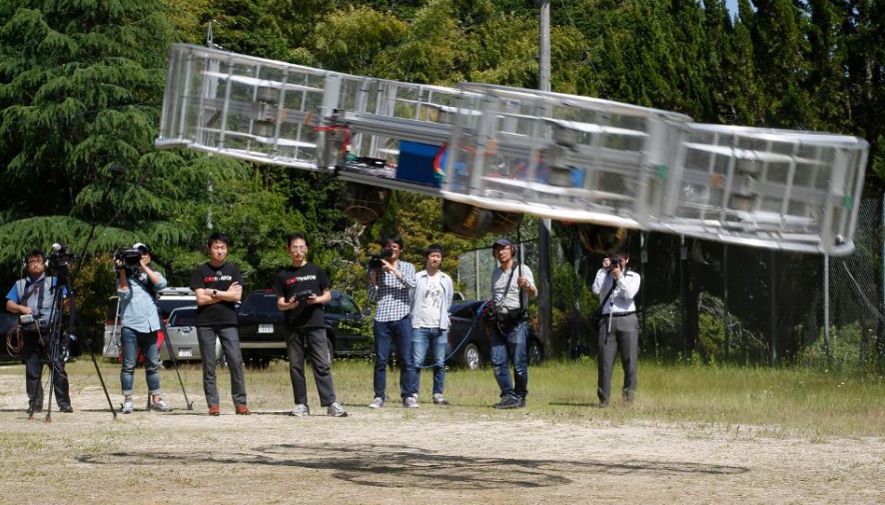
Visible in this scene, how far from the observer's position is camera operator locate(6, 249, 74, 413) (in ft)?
57.4

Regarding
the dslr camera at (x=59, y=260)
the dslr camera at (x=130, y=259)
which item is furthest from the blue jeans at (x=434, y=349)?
the dslr camera at (x=59, y=260)

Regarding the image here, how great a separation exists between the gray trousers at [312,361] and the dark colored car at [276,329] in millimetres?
11816

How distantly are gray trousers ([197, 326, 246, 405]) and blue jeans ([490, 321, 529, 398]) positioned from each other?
315 cm

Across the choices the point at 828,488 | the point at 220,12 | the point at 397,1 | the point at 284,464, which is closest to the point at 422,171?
the point at 284,464

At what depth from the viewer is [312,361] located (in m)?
16.9

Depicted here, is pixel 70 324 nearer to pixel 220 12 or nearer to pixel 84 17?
pixel 84 17

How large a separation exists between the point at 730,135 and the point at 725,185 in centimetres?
35

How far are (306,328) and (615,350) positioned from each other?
3.86 meters

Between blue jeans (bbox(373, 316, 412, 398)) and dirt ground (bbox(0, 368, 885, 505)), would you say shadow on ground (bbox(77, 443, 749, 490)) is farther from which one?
blue jeans (bbox(373, 316, 412, 398))

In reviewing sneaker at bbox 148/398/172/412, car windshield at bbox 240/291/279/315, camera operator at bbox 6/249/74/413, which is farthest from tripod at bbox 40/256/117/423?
car windshield at bbox 240/291/279/315

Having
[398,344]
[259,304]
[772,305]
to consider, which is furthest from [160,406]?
[259,304]

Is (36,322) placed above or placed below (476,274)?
above

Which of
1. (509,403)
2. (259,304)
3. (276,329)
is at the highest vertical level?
(509,403)

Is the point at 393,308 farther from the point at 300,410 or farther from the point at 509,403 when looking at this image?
the point at 300,410
